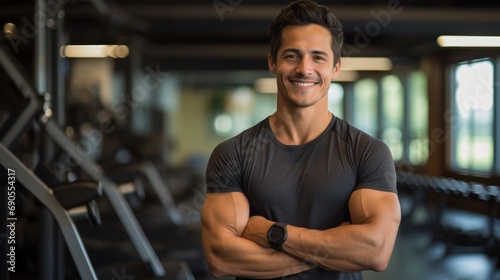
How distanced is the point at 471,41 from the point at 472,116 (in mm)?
1326

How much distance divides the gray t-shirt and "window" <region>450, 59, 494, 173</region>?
6197 millimetres

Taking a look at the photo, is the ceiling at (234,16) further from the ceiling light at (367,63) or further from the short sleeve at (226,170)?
the short sleeve at (226,170)

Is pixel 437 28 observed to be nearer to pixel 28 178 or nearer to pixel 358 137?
pixel 28 178

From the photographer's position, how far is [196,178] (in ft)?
27.4

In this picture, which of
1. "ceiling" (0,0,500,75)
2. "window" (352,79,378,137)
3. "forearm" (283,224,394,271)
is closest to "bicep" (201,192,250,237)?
"forearm" (283,224,394,271)

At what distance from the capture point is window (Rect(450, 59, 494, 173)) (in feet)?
23.5

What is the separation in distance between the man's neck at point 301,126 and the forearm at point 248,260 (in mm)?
221

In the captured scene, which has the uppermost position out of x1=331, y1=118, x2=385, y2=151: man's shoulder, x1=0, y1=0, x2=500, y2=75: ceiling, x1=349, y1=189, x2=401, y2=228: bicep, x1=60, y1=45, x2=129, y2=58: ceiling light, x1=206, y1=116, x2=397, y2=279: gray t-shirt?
x1=0, y1=0, x2=500, y2=75: ceiling

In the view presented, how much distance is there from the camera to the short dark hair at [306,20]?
1254 millimetres

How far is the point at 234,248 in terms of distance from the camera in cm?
122

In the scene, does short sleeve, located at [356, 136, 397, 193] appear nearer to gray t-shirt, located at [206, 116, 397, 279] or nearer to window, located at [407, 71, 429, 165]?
gray t-shirt, located at [206, 116, 397, 279]

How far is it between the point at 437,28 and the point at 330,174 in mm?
4998

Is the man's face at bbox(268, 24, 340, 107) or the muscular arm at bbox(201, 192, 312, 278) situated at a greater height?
the man's face at bbox(268, 24, 340, 107)

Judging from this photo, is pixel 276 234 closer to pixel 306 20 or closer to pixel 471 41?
pixel 306 20
